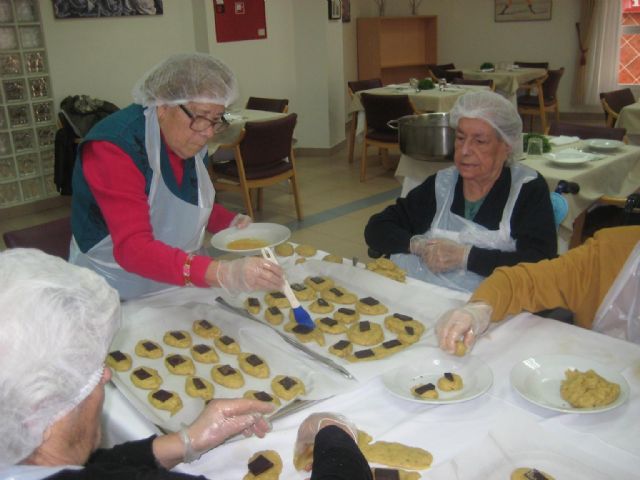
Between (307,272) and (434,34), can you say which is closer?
(307,272)

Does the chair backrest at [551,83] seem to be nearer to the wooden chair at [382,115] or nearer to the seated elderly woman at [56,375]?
the wooden chair at [382,115]

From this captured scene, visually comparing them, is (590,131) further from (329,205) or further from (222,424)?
(222,424)

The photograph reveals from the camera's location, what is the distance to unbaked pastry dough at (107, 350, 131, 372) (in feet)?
4.97

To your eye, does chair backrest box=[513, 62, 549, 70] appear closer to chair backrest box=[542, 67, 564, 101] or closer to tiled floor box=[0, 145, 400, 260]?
Answer: chair backrest box=[542, 67, 564, 101]

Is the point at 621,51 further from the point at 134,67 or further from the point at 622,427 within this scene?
the point at 622,427

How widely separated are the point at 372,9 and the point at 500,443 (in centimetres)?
958

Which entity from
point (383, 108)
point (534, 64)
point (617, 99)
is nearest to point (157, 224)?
point (383, 108)

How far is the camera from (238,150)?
15.2 ft

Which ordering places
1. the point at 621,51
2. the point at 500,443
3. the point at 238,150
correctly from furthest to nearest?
the point at 621,51, the point at 238,150, the point at 500,443

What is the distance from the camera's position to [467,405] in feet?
4.23

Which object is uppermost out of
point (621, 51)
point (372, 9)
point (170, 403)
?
point (372, 9)

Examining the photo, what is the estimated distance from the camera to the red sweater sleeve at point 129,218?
1649mm

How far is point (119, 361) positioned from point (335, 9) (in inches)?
261

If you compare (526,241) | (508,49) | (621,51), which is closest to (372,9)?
(508,49)
